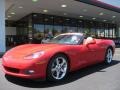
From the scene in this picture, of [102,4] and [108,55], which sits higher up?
[102,4]

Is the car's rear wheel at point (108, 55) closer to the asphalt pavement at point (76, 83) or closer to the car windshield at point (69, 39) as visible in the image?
the asphalt pavement at point (76, 83)

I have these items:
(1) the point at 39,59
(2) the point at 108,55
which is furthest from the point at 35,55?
(2) the point at 108,55

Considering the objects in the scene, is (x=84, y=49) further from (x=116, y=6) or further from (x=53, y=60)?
(x=116, y=6)

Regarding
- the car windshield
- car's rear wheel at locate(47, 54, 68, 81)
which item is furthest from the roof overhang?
car's rear wheel at locate(47, 54, 68, 81)

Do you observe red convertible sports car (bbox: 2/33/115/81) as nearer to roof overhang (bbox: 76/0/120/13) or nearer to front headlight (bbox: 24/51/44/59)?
front headlight (bbox: 24/51/44/59)

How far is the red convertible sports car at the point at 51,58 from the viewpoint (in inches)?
224

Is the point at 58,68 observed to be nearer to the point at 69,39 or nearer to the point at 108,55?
the point at 69,39

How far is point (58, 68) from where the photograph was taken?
625cm

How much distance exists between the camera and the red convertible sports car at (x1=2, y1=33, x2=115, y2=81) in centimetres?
568

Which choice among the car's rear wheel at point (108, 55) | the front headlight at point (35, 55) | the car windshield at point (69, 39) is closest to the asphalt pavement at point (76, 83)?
the front headlight at point (35, 55)

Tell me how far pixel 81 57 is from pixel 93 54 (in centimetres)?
80

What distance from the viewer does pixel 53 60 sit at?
6.02 meters

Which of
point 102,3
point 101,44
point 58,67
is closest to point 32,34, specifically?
point 102,3

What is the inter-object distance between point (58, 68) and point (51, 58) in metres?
0.43
